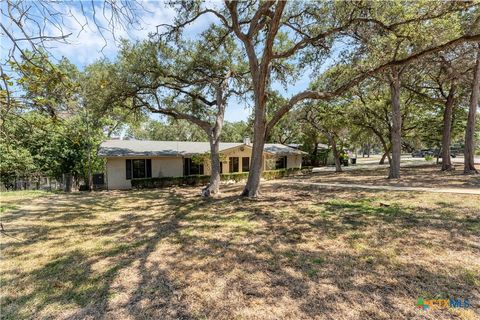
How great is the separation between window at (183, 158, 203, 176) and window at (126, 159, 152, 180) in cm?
258

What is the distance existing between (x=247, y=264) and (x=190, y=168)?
50.3 ft

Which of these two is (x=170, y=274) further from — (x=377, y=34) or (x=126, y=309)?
(x=377, y=34)

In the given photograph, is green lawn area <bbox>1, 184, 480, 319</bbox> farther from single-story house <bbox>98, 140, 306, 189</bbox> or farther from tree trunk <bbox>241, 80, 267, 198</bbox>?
single-story house <bbox>98, 140, 306, 189</bbox>

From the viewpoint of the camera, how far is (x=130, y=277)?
3975 millimetres

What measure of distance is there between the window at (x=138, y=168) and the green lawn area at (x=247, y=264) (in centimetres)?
849

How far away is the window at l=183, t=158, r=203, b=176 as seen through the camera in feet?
61.8

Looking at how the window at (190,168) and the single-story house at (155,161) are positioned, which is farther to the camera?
the window at (190,168)

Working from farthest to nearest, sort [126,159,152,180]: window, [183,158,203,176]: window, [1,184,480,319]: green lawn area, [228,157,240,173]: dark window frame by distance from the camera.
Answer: [228,157,240,173]: dark window frame < [183,158,203,176]: window < [126,159,152,180]: window < [1,184,480,319]: green lawn area

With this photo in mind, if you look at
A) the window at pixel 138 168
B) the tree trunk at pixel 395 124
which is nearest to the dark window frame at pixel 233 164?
the window at pixel 138 168

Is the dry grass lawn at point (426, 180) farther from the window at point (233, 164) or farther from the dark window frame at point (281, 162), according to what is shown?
the dark window frame at point (281, 162)

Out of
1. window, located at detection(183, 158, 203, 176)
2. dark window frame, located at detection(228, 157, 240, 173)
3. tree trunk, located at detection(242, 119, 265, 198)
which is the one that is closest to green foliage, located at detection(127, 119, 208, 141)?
dark window frame, located at detection(228, 157, 240, 173)

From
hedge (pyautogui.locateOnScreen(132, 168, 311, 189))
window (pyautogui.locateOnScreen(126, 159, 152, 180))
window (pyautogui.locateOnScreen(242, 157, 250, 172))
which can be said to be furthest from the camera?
window (pyautogui.locateOnScreen(242, 157, 250, 172))

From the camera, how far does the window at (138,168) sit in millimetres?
16672

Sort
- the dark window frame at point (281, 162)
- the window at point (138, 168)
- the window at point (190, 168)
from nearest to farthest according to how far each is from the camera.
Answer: the window at point (138, 168) < the window at point (190, 168) < the dark window frame at point (281, 162)
